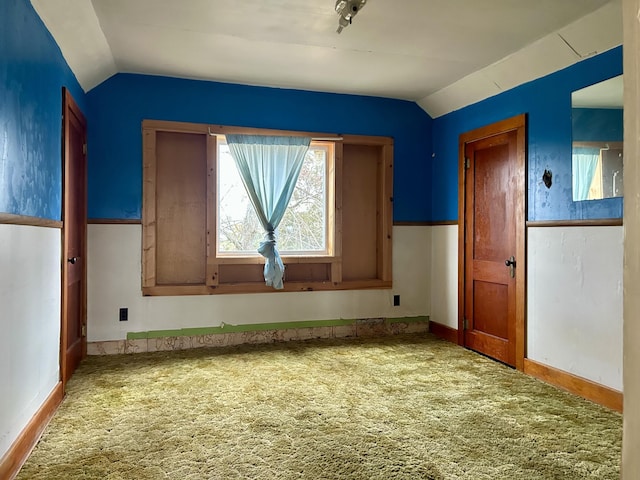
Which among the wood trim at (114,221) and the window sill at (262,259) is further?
the window sill at (262,259)

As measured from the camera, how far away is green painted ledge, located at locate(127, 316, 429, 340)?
4.03 meters

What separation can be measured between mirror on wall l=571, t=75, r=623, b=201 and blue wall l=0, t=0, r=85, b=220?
3.27 meters

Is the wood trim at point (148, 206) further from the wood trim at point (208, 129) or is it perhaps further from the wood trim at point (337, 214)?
the wood trim at point (337, 214)

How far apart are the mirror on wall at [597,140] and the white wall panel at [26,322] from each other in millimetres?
3305

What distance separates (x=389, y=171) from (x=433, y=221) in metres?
0.72

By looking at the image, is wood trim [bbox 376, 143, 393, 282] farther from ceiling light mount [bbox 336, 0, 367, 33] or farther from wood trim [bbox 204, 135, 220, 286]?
ceiling light mount [bbox 336, 0, 367, 33]

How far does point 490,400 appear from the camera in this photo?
291 cm

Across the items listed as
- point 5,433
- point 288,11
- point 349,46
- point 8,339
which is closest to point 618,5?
point 349,46

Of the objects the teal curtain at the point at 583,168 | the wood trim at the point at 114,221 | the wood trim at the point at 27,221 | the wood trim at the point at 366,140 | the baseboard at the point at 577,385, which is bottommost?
the baseboard at the point at 577,385

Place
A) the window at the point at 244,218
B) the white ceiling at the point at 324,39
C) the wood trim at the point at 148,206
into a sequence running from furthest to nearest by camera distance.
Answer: the window at the point at 244,218 < the wood trim at the point at 148,206 < the white ceiling at the point at 324,39

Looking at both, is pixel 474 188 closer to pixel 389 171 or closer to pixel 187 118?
pixel 389 171

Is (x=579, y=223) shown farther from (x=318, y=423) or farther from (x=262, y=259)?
(x=262, y=259)

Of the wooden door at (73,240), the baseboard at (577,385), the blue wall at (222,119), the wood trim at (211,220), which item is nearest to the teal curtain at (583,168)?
the baseboard at (577,385)

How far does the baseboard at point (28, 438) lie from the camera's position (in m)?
1.92
